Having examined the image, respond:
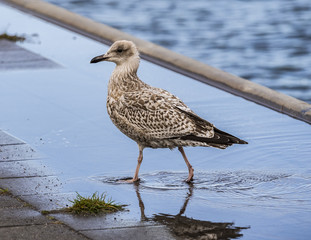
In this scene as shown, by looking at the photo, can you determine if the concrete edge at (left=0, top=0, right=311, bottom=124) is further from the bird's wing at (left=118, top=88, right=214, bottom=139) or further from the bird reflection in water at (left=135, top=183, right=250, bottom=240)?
the bird reflection in water at (left=135, top=183, right=250, bottom=240)

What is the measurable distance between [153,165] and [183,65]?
4.76 m

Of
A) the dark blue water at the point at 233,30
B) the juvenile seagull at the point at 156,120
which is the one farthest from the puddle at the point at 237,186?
the dark blue water at the point at 233,30

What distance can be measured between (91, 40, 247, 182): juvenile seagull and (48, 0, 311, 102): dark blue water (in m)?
5.93

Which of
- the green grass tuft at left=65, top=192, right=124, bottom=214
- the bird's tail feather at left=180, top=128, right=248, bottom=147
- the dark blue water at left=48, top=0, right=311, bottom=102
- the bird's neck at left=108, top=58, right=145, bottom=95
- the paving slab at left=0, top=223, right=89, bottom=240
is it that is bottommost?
the paving slab at left=0, top=223, right=89, bottom=240

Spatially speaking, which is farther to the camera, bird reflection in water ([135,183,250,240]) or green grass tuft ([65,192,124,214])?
green grass tuft ([65,192,124,214])

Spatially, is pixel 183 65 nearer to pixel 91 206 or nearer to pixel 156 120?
pixel 156 120

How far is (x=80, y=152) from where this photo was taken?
9547 mm

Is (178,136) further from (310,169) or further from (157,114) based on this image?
(310,169)

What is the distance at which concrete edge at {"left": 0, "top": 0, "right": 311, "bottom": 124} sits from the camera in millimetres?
11695

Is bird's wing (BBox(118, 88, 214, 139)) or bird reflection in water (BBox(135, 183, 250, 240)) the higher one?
bird's wing (BBox(118, 88, 214, 139))

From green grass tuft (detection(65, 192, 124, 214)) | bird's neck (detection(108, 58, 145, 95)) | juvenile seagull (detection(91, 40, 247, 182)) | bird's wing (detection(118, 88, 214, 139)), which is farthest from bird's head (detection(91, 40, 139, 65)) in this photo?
green grass tuft (detection(65, 192, 124, 214))

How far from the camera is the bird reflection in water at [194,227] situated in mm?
7051

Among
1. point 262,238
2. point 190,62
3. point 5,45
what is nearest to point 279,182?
point 262,238

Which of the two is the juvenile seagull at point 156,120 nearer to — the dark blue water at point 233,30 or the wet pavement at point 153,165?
the wet pavement at point 153,165
